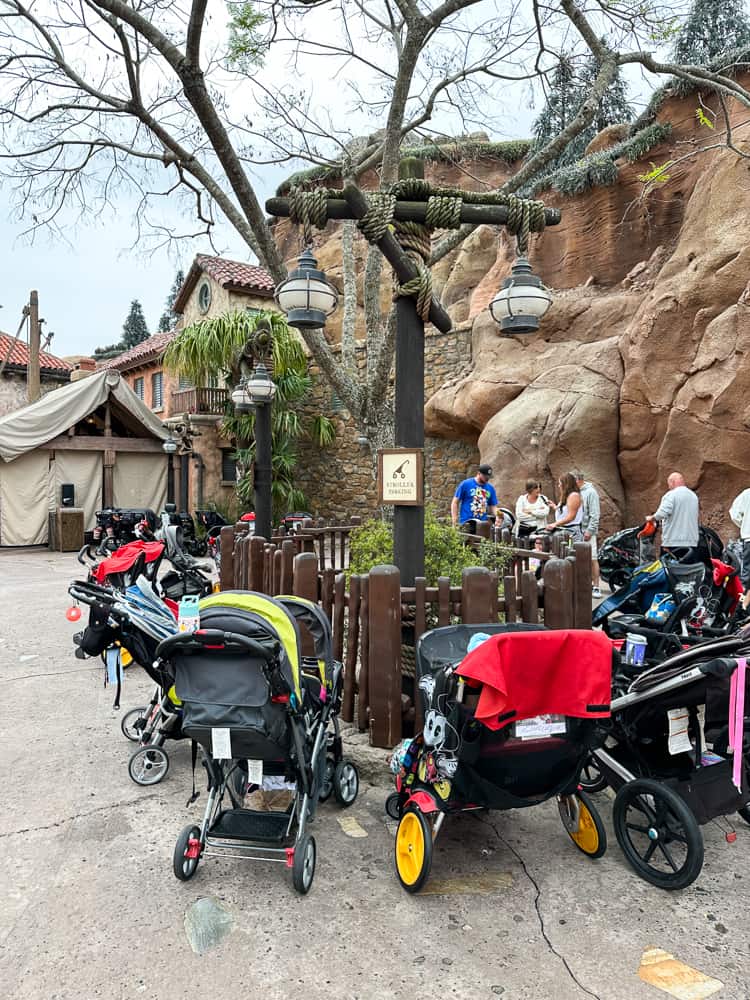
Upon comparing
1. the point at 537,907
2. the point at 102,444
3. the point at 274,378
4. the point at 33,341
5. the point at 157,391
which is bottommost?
the point at 537,907

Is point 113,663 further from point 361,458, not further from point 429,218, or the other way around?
point 361,458

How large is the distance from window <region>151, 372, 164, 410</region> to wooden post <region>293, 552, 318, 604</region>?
909 inches

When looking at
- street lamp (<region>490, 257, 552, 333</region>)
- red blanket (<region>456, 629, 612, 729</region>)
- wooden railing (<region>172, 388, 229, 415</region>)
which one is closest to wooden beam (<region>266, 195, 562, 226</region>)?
street lamp (<region>490, 257, 552, 333</region>)

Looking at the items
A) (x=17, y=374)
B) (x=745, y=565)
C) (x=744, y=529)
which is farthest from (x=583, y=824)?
(x=17, y=374)

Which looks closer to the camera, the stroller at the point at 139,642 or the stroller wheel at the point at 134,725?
the stroller at the point at 139,642

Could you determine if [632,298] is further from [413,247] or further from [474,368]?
[413,247]

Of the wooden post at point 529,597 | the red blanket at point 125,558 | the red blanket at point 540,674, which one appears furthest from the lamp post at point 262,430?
the red blanket at point 540,674

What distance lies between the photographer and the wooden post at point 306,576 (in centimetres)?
426

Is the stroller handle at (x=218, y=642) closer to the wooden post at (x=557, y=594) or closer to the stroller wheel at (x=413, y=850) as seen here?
the stroller wheel at (x=413, y=850)

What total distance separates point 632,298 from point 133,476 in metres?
14.3

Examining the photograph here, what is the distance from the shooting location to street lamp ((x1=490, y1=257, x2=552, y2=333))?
4.00m

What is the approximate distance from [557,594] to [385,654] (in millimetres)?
1149

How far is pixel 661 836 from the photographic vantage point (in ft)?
8.73

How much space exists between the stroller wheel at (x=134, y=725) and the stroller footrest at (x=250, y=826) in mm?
1544
